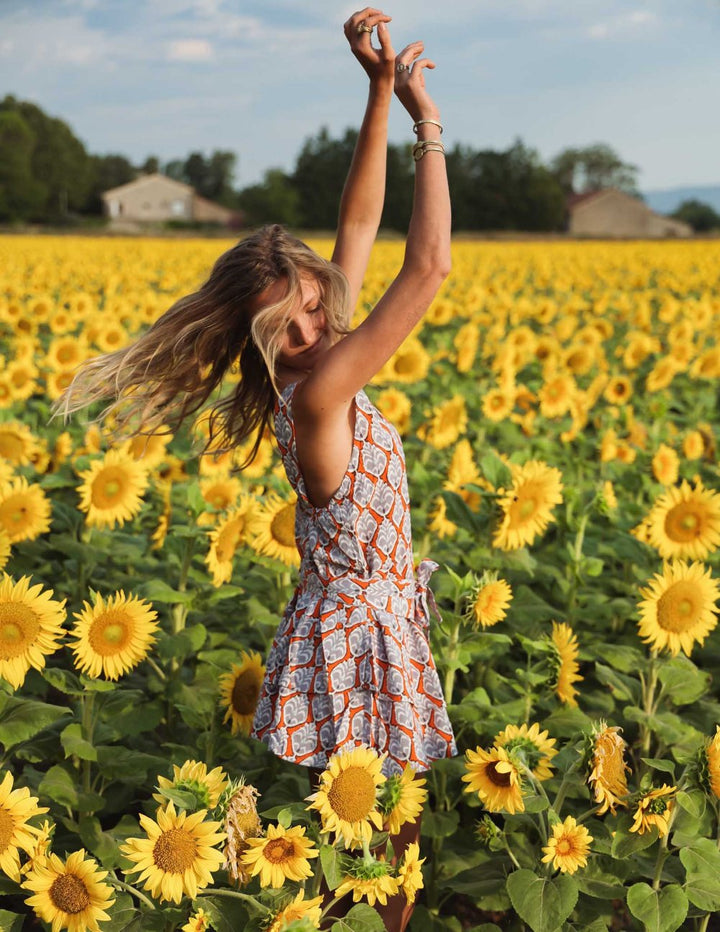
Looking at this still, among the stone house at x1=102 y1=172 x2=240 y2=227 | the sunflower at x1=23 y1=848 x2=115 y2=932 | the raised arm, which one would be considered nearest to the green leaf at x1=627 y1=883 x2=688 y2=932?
the sunflower at x1=23 y1=848 x2=115 y2=932

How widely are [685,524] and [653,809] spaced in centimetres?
139

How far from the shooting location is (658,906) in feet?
6.90

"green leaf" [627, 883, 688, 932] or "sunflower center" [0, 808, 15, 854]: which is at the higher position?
"sunflower center" [0, 808, 15, 854]

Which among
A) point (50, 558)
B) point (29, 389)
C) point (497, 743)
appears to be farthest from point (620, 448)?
point (29, 389)

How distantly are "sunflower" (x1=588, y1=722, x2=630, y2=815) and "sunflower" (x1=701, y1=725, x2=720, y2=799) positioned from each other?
16 centimetres

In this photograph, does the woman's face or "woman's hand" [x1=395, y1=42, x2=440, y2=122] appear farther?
the woman's face

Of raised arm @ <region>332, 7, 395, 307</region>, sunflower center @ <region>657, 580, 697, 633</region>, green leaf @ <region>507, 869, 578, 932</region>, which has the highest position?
raised arm @ <region>332, 7, 395, 307</region>

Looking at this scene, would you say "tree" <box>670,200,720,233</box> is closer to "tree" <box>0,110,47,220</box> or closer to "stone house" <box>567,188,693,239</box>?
"stone house" <box>567,188,693,239</box>

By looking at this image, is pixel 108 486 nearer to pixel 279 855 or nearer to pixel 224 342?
pixel 224 342

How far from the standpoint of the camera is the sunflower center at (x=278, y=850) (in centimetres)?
187

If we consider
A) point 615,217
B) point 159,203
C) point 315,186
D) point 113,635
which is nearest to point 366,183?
point 113,635

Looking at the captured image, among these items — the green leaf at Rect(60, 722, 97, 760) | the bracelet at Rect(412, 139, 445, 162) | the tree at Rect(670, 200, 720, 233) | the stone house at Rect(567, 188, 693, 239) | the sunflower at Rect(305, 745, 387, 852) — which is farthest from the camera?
the tree at Rect(670, 200, 720, 233)

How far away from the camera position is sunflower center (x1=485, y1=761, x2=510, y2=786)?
6.85 ft

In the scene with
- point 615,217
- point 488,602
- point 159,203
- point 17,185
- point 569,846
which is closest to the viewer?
point 569,846
